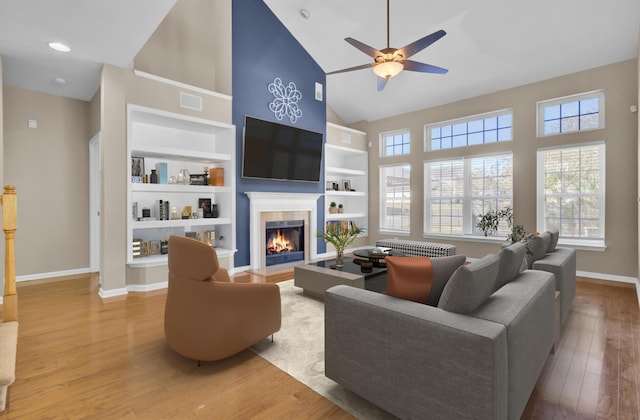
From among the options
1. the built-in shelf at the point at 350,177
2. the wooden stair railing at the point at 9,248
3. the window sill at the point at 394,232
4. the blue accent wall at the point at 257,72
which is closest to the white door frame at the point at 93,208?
the blue accent wall at the point at 257,72

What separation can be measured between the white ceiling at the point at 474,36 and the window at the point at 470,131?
47 centimetres

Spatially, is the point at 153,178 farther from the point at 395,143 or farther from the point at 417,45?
the point at 395,143

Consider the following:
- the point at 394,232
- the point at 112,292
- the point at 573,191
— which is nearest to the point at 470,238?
the point at 394,232

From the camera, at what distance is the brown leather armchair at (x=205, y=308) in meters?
2.23

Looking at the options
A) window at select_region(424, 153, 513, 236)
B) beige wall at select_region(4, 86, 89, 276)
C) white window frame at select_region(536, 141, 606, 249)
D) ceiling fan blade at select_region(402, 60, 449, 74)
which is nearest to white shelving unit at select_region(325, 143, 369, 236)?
window at select_region(424, 153, 513, 236)

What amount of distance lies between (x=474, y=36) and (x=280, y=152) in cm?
358

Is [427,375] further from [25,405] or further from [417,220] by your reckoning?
[417,220]

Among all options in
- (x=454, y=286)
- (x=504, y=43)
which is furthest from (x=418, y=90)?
(x=454, y=286)

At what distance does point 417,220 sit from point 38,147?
22.3 feet

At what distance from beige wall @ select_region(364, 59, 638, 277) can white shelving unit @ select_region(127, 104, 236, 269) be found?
400 centimetres

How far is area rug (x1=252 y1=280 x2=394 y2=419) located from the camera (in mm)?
1907

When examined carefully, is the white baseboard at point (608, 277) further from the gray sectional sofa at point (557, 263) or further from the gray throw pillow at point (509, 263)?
the gray throw pillow at point (509, 263)

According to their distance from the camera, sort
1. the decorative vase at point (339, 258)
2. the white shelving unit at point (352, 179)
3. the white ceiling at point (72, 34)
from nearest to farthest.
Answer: the white ceiling at point (72, 34)
the decorative vase at point (339, 258)
the white shelving unit at point (352, 179)

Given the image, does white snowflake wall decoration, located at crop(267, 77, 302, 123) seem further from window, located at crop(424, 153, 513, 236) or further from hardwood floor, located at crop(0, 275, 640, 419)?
hardwood floor, located at crop(0, 275, 640, 419)
